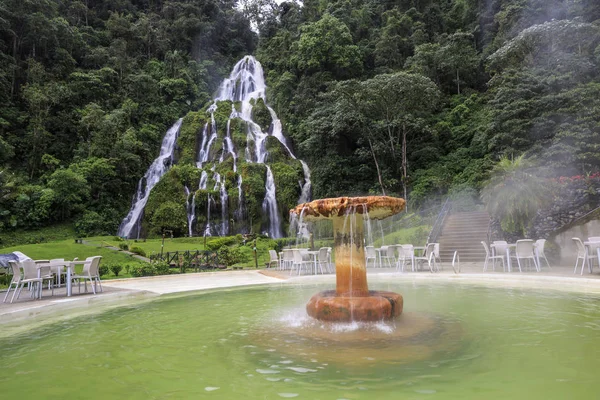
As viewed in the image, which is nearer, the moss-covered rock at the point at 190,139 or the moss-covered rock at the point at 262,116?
the moss-covered rock at the point at 190,139

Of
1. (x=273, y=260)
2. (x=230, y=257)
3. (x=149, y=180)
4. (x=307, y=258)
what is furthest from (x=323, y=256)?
(x=149, y=180)

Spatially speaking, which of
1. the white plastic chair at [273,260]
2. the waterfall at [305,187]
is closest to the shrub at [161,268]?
the white plastic chair at [273,260]

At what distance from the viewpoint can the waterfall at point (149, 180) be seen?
28781mm

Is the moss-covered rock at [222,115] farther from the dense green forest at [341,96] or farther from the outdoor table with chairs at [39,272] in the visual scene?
the outdoor table with chairs at [39,272]

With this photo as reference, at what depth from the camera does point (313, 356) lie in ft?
12.7

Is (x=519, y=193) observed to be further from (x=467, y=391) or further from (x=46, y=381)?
(x=46, y=381)

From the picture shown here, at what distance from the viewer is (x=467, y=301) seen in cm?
675

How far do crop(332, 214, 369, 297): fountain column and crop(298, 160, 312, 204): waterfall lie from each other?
22.3 metres

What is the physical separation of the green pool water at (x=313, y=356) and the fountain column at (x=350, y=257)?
709mm

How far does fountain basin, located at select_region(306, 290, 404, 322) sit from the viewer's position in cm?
496

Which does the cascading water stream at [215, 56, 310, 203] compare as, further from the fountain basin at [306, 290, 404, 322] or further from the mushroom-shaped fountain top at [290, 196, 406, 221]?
the fountain basin at [306, 290, 404, 322]

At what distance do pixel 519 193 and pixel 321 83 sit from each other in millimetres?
24080

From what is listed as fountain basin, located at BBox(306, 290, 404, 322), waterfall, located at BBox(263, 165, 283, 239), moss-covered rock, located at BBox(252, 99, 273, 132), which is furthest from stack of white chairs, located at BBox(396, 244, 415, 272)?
moss-covered rock, located at BBox(252, 99, 273, 132)

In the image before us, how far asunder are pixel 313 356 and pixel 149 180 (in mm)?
31807
